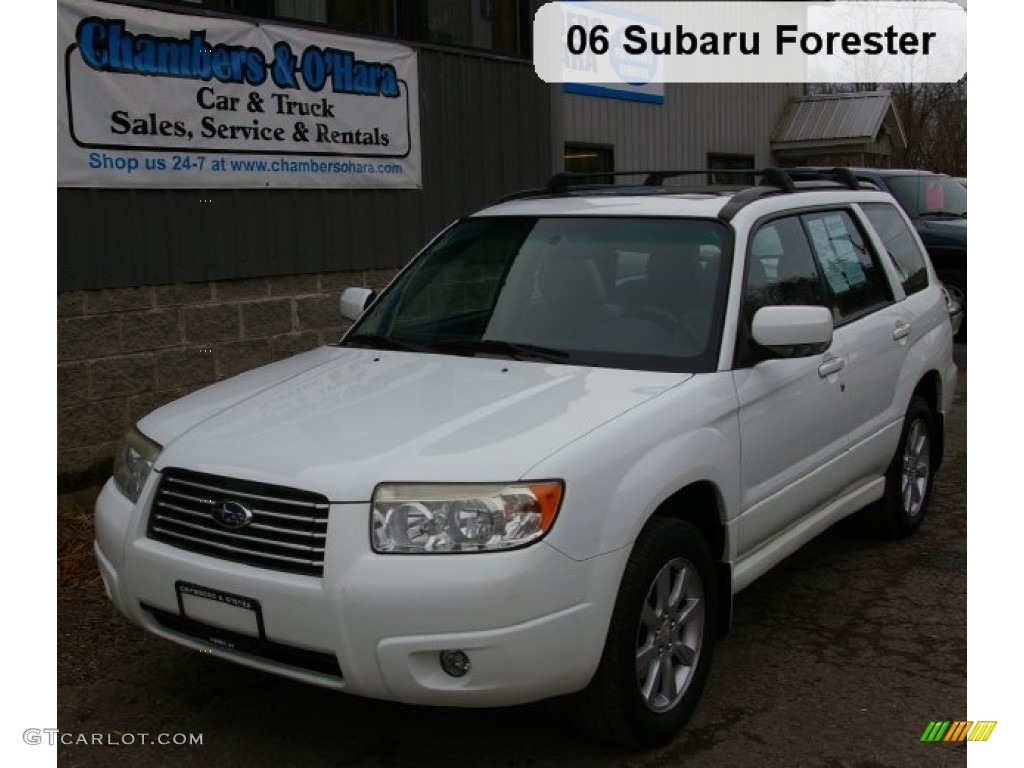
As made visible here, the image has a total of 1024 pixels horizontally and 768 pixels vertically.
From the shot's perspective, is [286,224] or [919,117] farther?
[919,117]

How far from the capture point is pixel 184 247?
275 inches

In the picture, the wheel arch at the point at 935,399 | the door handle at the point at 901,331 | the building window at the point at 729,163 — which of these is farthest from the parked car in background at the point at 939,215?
the door handle at the point at 901,331

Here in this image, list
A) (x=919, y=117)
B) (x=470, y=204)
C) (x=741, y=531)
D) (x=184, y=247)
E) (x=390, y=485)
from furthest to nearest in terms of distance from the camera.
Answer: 1. (x=919, y=117)
2. (x=470, y=204)
3. (x=184, y=247)
4. (x=741, y=531)
5. (x=390, y=485)

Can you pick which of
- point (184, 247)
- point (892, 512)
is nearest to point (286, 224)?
point (184, 247)

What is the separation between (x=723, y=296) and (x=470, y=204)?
17.0 feet

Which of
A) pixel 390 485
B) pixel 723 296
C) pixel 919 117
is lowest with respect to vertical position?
pixel 390 485

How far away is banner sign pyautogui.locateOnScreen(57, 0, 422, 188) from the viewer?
6.41 meters

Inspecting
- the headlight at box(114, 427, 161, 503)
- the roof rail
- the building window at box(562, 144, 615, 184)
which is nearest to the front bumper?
the headlight at box(114, 427, 161, 503)

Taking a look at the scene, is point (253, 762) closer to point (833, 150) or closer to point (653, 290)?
point (653, 290)

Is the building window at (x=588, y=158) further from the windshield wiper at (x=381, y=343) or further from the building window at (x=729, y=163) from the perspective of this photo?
the windshield wiper at (x=381, y=343)

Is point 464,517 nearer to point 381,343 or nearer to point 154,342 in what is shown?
point 381,343

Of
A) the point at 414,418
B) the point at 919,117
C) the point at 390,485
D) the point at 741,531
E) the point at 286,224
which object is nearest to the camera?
the point at 390,485

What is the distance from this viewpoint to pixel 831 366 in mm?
4816

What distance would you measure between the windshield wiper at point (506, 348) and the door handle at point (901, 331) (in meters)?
2.11
